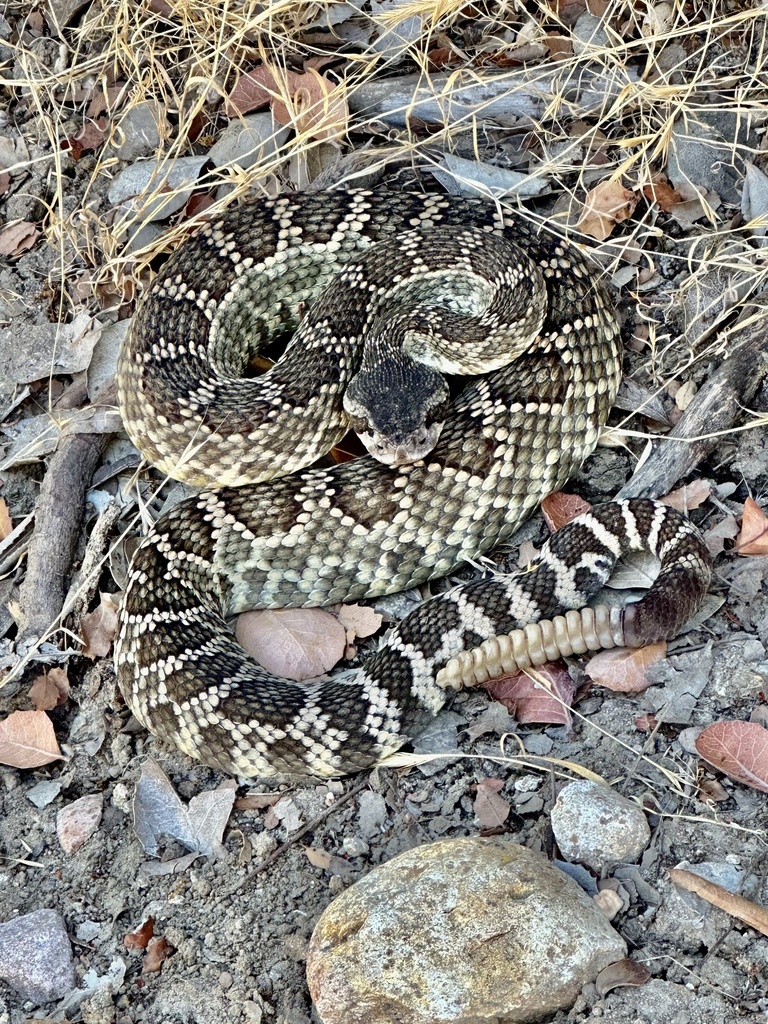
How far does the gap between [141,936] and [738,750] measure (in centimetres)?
181

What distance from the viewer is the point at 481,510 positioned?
12.8 feet

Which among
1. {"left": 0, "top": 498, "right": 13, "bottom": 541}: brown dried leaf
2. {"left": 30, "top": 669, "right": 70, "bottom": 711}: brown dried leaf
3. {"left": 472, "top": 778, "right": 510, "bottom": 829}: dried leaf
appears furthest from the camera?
{"left": 0, "top": 498, "right": 13, "bottom": 541}: brown dried leaf

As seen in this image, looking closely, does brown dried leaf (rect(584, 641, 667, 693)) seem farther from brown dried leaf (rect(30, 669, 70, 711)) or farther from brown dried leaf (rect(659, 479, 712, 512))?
brown dried leaf (rect(30, 669, 70, 711))

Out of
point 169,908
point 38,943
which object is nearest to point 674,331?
point 169,908

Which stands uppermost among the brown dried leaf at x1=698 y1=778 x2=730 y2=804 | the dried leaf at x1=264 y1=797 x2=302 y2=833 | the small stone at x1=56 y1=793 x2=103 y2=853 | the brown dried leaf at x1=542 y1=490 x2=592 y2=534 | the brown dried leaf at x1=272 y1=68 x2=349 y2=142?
the brown dried leaf at x1=272 y1=68 x2=349 y2=142

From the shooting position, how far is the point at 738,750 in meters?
2.97

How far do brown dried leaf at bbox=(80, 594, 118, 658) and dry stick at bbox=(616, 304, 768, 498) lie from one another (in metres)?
1.94

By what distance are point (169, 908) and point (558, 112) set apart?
137 inches

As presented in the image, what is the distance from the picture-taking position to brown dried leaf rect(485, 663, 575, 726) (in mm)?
3334

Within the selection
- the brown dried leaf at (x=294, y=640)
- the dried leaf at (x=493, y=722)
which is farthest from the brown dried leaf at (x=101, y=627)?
the dried leaf at (x=493, y=722)

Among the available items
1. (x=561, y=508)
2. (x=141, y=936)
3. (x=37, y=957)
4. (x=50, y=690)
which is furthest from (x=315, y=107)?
(x=37, y=957)

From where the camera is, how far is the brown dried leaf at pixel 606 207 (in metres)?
4.28

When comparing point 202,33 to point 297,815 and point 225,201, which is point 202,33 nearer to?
point 225,201

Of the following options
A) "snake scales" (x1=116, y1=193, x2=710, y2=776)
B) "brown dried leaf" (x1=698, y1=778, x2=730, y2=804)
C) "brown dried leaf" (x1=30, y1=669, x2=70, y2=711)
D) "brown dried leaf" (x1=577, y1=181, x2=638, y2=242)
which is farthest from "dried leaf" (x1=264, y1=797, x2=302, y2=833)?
"brown dried leaf" (x1=577, y1=181, x2=638, y2=242)
